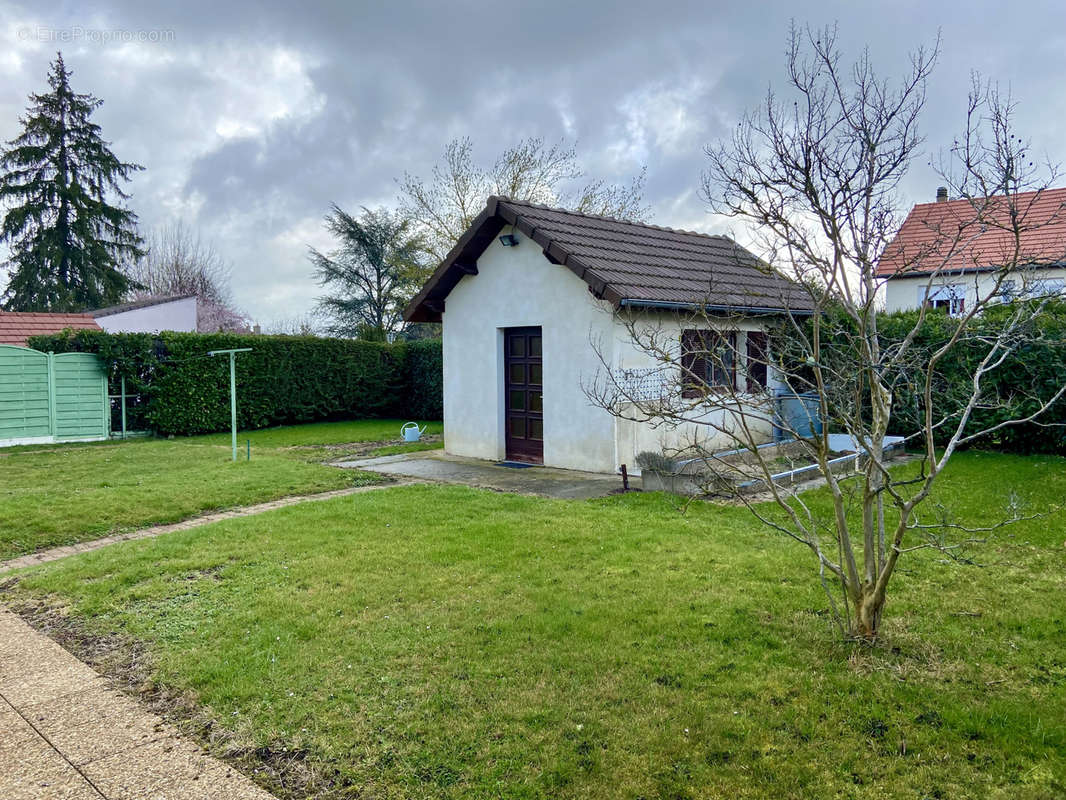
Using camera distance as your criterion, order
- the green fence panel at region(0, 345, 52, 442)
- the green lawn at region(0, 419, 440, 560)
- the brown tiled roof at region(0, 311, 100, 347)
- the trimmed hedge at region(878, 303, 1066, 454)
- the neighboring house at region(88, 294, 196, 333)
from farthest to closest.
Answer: the neighboring house at region(88, 294, 196, 333)
the brown tiled roof at region(0, 311, 100, 347)
the green fence panel at region(0, 345, 52, 442)
the trimmed hedge at region(878, 303, 1066, 454)
the green lawn at region(0, 419, 440, 560)

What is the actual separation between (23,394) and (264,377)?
5485 mm

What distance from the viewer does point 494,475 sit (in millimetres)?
11594

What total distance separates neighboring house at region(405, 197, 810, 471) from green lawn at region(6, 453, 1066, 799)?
4387 millimetres

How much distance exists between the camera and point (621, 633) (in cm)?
475

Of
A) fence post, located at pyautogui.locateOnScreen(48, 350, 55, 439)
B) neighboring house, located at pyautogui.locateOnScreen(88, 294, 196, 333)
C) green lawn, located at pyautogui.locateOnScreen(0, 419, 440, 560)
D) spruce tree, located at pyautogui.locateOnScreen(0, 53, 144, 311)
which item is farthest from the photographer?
spruce tree, located at pyautogui.locateOnScreen(0, 53, 144, 311)

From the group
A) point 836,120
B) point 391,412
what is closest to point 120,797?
point 836,120

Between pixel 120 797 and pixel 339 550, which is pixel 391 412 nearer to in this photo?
pixel 339 550

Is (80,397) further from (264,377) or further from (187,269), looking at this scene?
(187,269)

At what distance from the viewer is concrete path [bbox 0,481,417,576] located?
280 inches

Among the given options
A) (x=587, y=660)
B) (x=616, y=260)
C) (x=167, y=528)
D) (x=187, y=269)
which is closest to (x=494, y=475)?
(x=616, y=260)

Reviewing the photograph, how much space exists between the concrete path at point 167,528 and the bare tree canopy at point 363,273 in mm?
23372

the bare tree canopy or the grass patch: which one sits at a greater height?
the bare tree canopy

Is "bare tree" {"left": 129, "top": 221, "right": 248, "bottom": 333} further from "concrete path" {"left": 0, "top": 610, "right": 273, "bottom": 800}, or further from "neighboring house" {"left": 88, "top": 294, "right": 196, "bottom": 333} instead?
"concrete path" {"left": 0, "top": 610, "right": 273, "bottom": 800}

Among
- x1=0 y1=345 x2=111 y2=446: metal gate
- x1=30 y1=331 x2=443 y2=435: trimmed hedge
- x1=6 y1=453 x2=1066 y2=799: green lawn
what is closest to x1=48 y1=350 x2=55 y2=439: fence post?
x1=0 y1=345 x2=111 y2=446: metal gate
